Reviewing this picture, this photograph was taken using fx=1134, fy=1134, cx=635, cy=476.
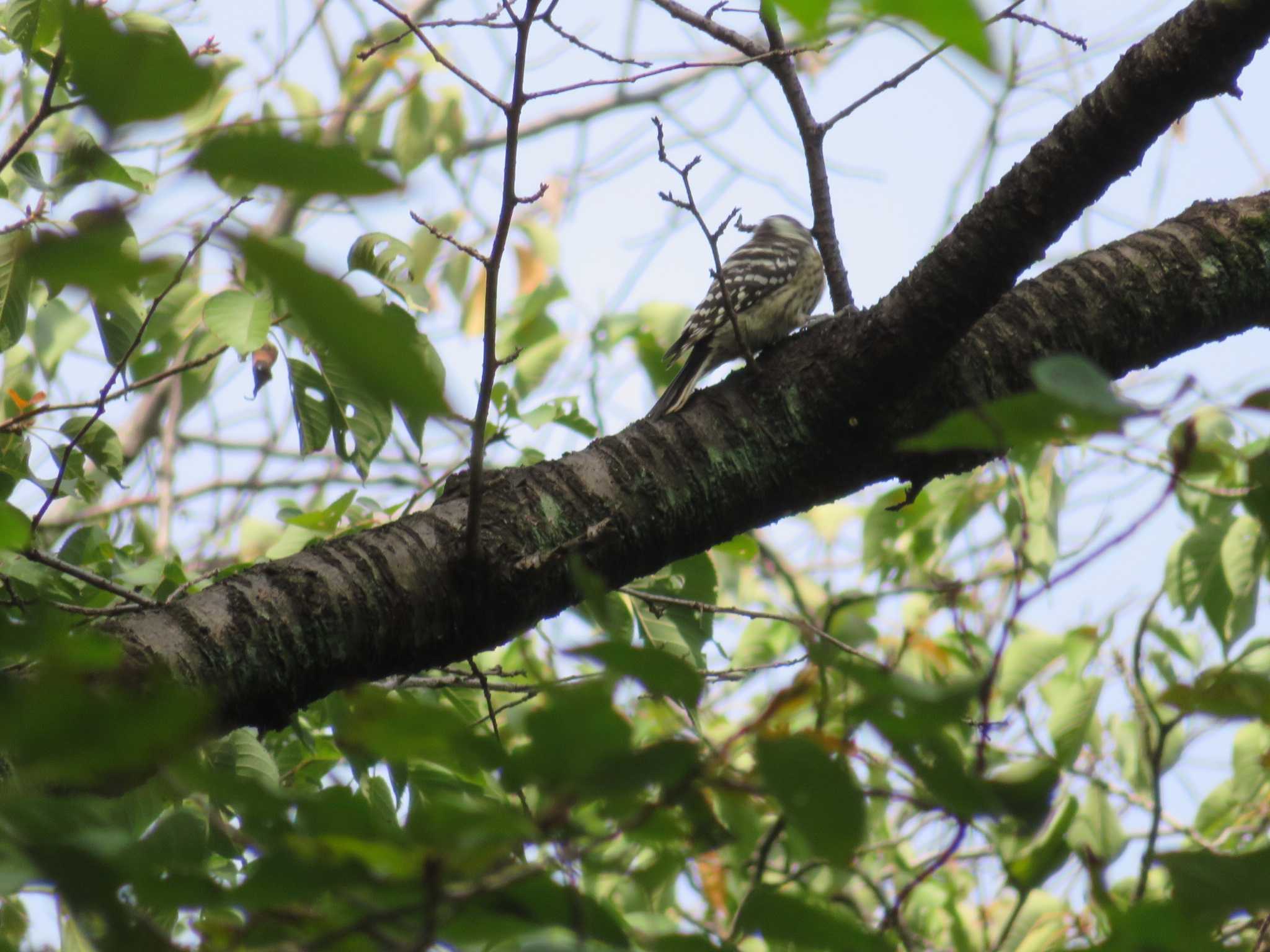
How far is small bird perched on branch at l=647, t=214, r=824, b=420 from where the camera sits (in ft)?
13.5

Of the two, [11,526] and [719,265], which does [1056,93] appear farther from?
[11,526]

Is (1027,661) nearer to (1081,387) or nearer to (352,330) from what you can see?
(1081,387)

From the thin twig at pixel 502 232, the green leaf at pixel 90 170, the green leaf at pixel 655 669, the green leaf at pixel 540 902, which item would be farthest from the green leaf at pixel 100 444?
the green leaf at pixel 655 669

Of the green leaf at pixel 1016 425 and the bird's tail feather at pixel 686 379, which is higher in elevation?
the bird's tail feather at pixel 686 379

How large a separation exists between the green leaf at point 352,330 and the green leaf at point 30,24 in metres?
1.51

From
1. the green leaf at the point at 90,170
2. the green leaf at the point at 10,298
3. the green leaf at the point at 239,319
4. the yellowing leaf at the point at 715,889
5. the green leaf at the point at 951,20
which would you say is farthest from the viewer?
the yellowing leaf at the point at 715,889

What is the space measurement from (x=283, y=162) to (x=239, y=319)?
203 centimetres

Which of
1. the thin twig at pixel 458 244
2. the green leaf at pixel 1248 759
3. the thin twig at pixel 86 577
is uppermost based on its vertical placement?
the thin twig at pixel 458 244

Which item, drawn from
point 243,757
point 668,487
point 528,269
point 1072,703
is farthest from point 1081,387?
point 528,269

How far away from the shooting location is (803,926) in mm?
884

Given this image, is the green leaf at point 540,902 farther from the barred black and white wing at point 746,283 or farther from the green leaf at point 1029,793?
the barred black and white wing at point 746,283

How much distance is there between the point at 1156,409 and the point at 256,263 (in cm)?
58

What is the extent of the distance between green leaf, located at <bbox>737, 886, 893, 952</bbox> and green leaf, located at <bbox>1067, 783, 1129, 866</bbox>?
106 inches

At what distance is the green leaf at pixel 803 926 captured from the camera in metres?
0.88
